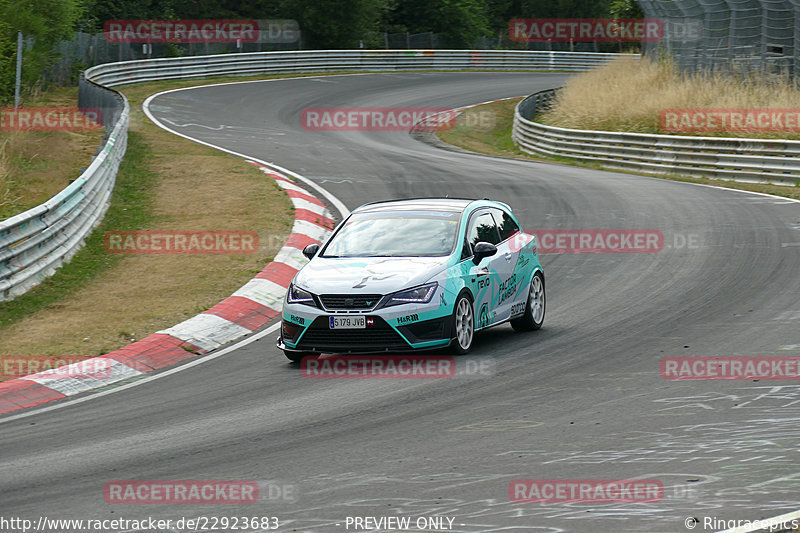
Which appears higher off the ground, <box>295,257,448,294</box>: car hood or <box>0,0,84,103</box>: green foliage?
<box>0,0,84,103</box>: green foliage

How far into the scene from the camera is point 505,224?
40.5ft

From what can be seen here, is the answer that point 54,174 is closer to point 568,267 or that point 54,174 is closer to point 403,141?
point 568,267

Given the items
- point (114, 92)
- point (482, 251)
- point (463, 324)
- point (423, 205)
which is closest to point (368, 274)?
point (463, 324)

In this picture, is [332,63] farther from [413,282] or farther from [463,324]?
[413,282]

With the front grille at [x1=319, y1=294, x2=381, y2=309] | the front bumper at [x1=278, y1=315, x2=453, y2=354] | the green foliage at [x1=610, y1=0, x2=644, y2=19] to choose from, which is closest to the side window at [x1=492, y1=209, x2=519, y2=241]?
the front bumper at [x1=278, y1=315, x2=453, y2=354]

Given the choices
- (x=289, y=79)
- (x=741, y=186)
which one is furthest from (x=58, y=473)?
(x=289, y=79)

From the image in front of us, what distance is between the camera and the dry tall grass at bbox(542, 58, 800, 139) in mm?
31094

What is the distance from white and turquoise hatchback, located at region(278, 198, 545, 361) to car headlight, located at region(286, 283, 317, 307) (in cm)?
1

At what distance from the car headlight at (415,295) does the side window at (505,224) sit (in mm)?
2074

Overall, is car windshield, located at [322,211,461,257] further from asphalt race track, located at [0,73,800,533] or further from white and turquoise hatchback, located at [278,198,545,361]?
asphalt race track, located at [0,73,800,533]

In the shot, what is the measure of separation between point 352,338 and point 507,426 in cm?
261

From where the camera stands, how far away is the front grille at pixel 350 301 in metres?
10.1

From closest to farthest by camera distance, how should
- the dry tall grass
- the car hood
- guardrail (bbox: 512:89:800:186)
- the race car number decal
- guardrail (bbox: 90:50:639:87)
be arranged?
the race car number decal → the car hood → guardrail (bbox: 512:89:800:186) → the dry tall grass → guardrail (bbox: 90:50:639:87)

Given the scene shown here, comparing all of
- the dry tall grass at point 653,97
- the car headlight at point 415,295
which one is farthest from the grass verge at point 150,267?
the dry tall grass at point 653,97
